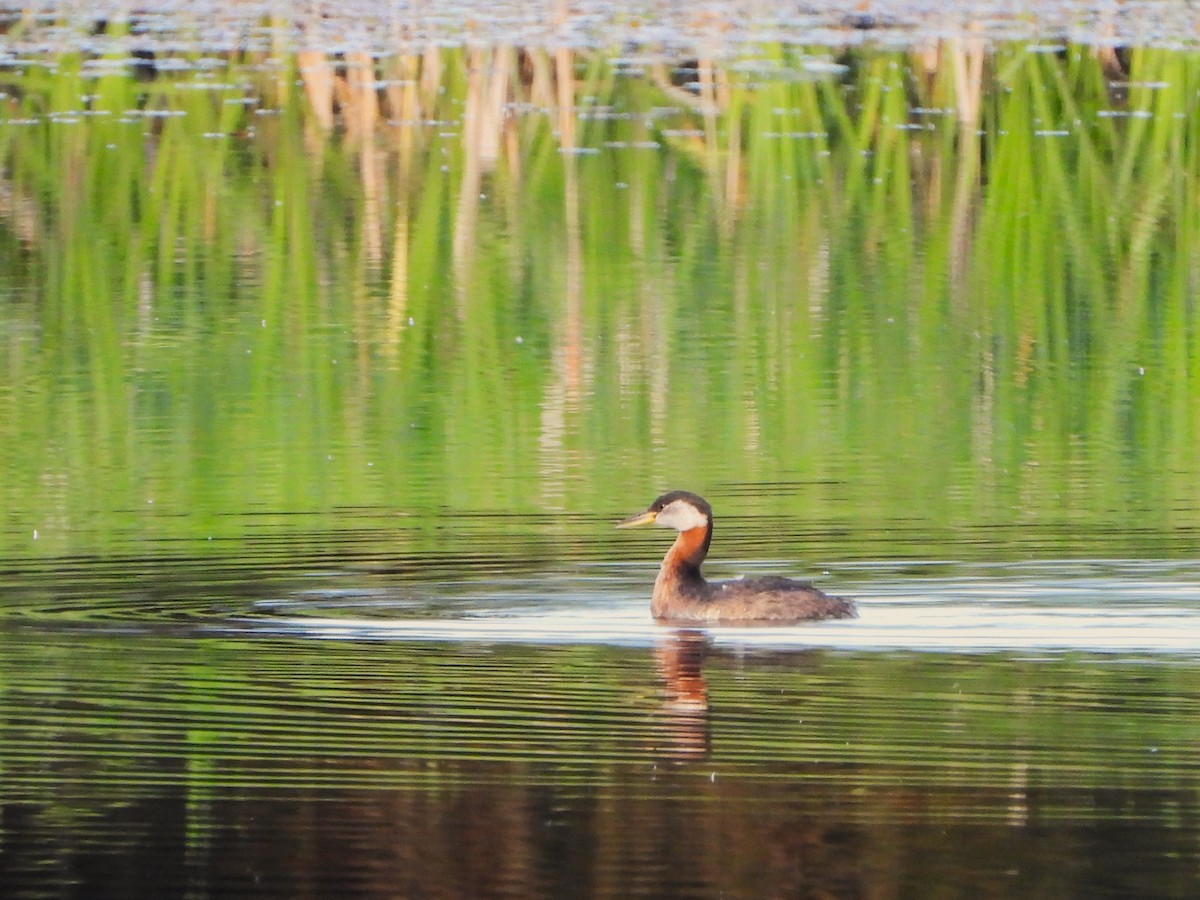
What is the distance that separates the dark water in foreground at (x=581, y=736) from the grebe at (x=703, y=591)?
9 centimetres

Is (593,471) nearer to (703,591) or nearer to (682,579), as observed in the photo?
(682,579)

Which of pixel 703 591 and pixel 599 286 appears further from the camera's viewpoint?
pixel 599 286

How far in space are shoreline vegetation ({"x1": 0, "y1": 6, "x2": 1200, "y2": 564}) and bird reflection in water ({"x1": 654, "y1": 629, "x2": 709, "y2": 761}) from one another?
197 centimetres

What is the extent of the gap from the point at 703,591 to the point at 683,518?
1.65ft

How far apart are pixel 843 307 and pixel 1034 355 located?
1.61 m

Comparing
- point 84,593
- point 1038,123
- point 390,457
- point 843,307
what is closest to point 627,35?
point 1038,123

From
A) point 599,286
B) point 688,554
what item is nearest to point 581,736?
point 688,554

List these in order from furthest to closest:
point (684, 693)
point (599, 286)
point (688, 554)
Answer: point (599, 286) < point (688, 554) < point (684, 693)

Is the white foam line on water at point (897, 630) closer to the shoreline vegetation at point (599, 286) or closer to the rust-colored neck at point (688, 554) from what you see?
the rust-colored neck at point (688, 554)

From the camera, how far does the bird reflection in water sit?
7.73 metres

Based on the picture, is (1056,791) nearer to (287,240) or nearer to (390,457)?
(390,457)

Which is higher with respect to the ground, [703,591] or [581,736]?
[581,736]

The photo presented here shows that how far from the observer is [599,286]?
16.6m

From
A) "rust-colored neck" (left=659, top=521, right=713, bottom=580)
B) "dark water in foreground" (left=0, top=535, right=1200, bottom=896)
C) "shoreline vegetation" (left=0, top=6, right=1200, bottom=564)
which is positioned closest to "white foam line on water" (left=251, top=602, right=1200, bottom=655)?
"dark water in foreground" (left=0, top=535, right=1200, bottom=896)
